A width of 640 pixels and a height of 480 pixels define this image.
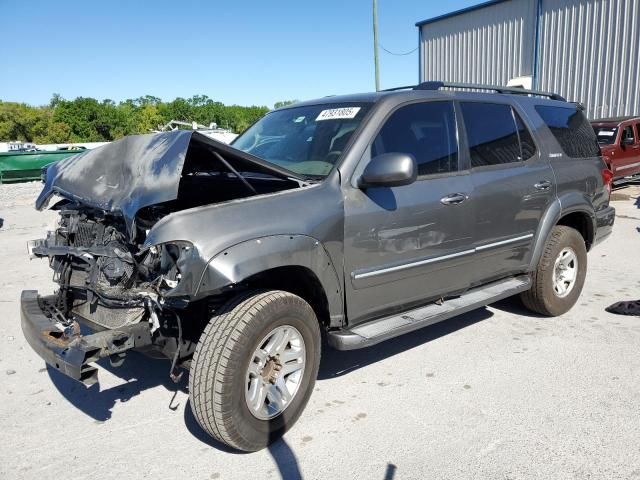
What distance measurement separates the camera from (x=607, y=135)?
535 inches

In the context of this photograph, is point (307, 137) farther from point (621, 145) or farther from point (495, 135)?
point (621, 145)

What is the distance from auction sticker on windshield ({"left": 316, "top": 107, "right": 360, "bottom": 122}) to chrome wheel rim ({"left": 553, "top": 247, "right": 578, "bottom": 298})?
8.21ft

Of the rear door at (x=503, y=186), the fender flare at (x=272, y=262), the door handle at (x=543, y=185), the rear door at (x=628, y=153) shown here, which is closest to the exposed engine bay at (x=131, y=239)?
the fender flare at (x=272, y=262)

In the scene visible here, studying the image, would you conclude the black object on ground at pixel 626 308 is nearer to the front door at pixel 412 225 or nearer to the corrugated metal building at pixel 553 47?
the front door at pixel 412 225

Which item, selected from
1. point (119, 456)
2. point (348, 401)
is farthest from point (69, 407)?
point (348, 401)

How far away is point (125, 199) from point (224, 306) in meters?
0.81

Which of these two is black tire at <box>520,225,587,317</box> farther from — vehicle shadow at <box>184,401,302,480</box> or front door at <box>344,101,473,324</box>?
vehicle shadow at <box>184,401,302,480</box>

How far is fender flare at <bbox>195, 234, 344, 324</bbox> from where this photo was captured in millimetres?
2676

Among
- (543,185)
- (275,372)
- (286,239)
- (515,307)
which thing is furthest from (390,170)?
(515,307)

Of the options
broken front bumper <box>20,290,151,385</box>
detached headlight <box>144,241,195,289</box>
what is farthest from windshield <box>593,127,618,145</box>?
broken front bumper <box>20,290,151,385</box>

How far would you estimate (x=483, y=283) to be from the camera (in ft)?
14.4

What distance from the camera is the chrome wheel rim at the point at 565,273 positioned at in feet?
16.4

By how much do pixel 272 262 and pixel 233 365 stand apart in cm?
56

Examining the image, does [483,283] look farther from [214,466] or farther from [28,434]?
[28,434]
